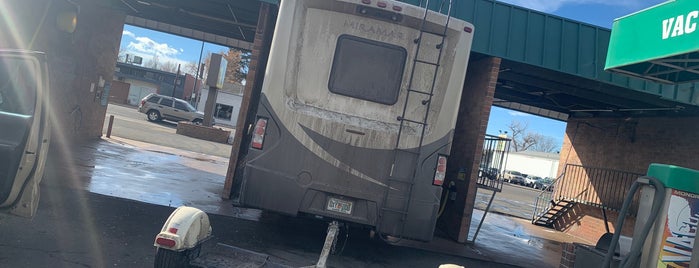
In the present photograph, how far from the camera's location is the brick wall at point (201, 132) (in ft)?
79.8

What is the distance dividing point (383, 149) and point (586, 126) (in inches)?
491

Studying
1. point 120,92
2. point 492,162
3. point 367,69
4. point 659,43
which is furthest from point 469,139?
point 120,92

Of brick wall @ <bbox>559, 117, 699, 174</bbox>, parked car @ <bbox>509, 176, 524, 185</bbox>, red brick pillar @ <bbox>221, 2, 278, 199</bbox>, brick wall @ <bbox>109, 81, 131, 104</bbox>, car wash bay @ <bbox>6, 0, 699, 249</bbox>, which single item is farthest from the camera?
parked car @ <bbox>509, 176, 524, 185</bbox>

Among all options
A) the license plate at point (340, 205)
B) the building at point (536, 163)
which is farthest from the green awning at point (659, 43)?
the building at point (536, 163)

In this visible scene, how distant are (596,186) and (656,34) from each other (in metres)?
9.93

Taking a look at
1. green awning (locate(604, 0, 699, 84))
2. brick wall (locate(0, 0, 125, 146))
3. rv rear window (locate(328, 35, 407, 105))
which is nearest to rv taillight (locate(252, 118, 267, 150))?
rv rear window (locate(328, 35, 407, 105))

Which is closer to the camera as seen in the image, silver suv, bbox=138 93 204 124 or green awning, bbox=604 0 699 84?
green awning, bbox=604 0 699 84

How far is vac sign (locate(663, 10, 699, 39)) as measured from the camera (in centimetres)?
509

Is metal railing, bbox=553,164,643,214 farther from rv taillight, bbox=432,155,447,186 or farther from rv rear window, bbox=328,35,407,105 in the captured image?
rv rear window, bbox=328,35,407,105

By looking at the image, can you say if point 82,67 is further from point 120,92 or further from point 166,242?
point 120,92

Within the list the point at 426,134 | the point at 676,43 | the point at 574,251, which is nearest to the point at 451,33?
the point at 426,134

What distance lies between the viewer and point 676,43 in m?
5.34

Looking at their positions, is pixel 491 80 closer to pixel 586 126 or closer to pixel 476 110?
pixel 476 110

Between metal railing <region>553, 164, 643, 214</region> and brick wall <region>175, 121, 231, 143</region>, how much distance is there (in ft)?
51.8
